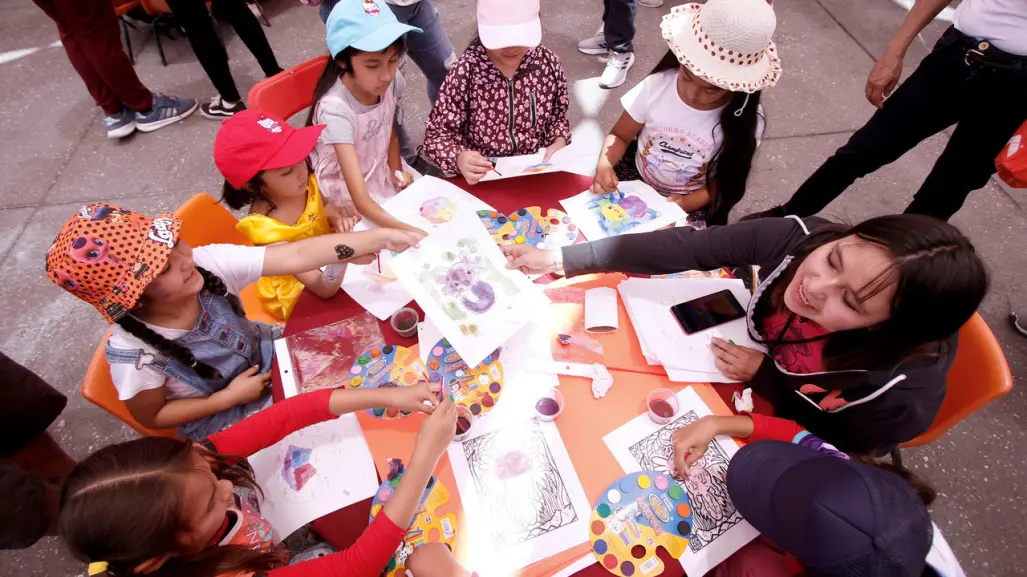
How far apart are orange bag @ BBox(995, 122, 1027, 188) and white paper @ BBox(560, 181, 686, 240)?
109 centimetres

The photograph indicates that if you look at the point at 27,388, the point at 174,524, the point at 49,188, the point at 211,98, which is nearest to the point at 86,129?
the point at 49,188

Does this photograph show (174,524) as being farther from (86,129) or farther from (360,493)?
(86,129)

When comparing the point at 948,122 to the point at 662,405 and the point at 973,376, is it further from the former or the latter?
the point at 662,405

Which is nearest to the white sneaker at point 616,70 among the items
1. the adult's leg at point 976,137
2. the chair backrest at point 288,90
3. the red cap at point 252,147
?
the adult's leg at point 976,137

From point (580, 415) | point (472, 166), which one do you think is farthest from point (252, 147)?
point (580, 415)

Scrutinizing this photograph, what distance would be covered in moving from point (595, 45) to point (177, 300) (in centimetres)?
341

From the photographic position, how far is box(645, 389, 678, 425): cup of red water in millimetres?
1251

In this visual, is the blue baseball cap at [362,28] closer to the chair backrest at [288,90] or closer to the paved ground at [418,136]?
the chair backrest at [288,90]

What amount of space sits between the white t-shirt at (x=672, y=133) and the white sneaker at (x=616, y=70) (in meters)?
1.71

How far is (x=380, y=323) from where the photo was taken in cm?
144

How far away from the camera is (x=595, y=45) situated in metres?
3.79

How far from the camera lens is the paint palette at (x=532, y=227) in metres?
1.61

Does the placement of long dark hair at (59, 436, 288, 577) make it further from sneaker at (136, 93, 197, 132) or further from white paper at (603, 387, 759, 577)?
sneaker at (136, 93, 197, 132)

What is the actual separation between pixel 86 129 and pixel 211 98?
2.55ft
